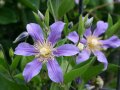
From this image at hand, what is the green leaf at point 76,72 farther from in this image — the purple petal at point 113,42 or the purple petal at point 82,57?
the purple petal at point 113,42

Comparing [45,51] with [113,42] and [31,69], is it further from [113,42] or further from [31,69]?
[113,42]

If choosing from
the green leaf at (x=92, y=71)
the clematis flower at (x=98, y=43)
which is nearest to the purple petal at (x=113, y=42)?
the clematis flower at (x=98, y=43)

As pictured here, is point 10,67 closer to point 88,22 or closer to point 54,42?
point 54,42

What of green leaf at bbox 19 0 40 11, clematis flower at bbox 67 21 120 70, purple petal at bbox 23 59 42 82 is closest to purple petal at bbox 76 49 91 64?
clematis flower at bbox 67 21 120 70

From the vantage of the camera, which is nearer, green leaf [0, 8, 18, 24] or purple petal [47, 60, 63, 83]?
purple petal [47, 60, 63, 83]

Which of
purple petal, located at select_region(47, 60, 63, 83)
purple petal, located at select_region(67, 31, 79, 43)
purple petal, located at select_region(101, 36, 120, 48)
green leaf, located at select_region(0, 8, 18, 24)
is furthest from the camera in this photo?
green leaf, located at select_region(0, 8, 18, 24)

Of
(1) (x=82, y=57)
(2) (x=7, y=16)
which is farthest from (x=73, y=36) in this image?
(2) (x=7, y=16)

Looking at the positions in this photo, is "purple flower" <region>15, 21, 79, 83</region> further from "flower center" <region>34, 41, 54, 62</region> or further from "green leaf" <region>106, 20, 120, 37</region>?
"green leaf" <region>106, 20, 120, 37</region>

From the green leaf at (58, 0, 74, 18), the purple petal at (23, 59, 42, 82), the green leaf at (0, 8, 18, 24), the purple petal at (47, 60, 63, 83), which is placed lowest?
the purple petal at (47, 60, 63, 83)
